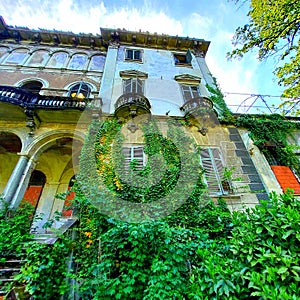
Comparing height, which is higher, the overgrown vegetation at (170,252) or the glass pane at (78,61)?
the glass pane at (78,61)

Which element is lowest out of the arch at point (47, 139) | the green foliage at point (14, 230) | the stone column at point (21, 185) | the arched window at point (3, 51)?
the green foliage at point (14, 230)

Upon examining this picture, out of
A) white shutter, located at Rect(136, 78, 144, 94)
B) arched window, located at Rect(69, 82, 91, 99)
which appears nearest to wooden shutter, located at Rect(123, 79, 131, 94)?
white shutter, located at Rect(136, 78, 144, 94)

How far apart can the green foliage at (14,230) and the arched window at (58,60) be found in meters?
10.1

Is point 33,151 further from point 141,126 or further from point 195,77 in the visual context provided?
point 195,77

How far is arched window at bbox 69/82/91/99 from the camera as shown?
10695mm

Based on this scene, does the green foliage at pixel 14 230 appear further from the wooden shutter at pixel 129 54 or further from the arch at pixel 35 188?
the wooden shutter at pixel 129 54

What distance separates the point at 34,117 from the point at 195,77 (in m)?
9.69

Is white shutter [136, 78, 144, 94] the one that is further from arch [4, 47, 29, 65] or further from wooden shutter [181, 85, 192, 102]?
arch [4, 47, 29, 65]

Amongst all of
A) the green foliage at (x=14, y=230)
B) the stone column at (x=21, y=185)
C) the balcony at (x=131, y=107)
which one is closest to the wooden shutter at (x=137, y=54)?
the balcony at (x=131, y=107)

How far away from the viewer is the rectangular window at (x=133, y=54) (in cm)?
1283

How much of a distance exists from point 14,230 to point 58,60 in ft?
39.0

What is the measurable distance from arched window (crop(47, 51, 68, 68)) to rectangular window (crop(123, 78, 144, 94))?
17.3 ft

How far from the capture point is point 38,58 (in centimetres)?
1268

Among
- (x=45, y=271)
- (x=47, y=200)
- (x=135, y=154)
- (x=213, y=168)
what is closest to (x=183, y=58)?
(x=213, y=168)
